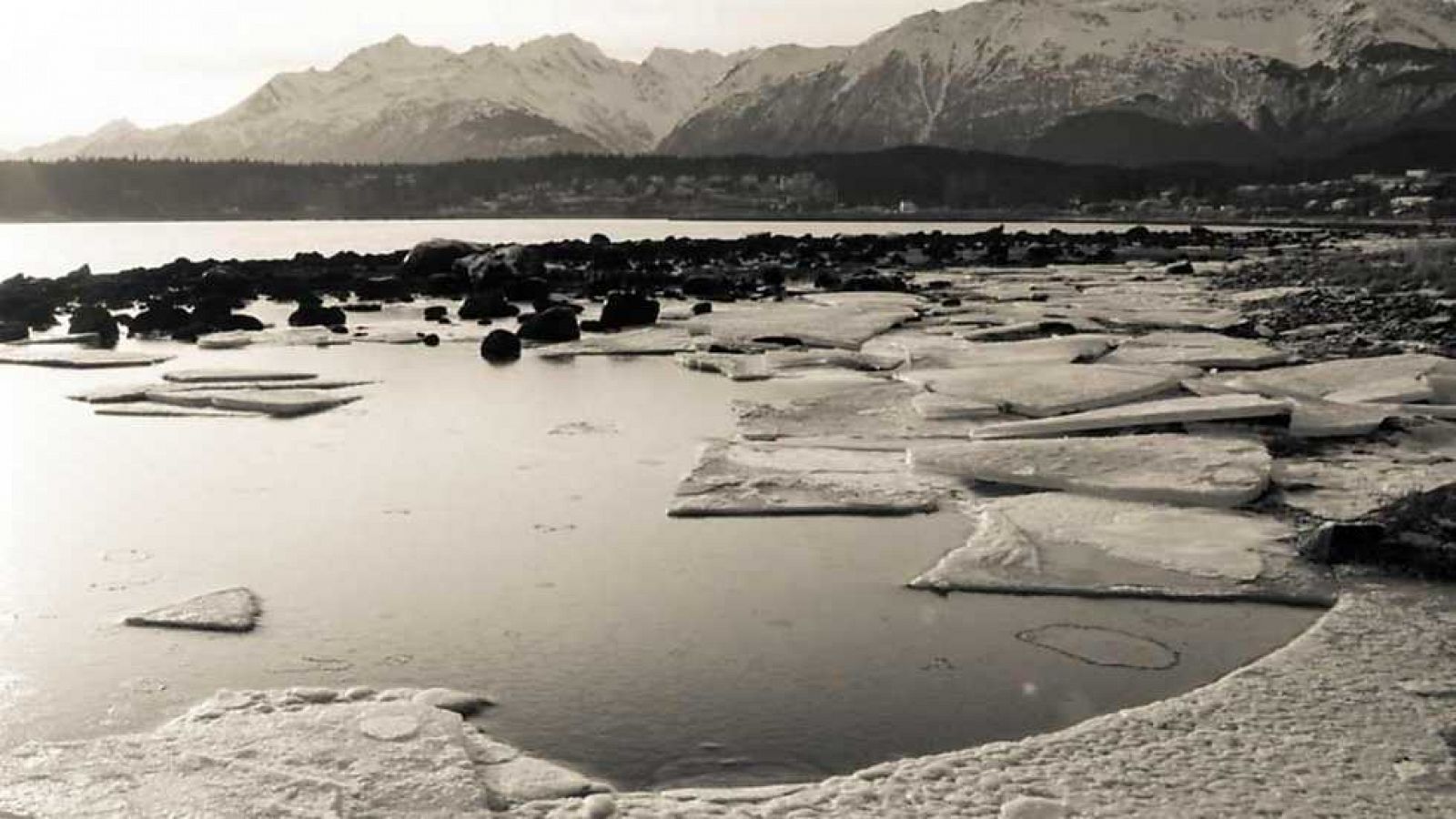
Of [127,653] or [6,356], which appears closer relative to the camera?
[127,653]

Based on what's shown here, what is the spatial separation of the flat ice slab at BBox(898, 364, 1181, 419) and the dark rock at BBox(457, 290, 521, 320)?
14.0 meters

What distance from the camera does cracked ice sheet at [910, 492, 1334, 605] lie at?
6.73m

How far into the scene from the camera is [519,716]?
512 cm

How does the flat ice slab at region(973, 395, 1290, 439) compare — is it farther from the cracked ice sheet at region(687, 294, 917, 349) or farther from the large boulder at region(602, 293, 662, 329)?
the large boulder at region(602, 293, 662, 329)

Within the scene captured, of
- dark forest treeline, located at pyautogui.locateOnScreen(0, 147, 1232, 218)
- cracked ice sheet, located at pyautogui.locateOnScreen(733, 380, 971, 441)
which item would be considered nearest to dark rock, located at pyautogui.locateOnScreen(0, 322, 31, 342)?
cracked ice sheet, located at pyautogui.locateOnScreen(733, 380, 971, 441)

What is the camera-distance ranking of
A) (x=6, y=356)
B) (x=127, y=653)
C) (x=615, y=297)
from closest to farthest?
(x=127, y=653) → (x=6, y=356) → (x=615, y=297)

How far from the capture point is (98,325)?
75.1ft

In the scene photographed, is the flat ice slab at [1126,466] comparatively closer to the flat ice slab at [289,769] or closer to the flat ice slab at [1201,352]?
the flat ice slab at [1201,352]

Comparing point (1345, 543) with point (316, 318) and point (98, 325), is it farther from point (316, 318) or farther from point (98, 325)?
point (98, 325)

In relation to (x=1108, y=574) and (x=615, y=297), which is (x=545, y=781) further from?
(x=615, y=297)

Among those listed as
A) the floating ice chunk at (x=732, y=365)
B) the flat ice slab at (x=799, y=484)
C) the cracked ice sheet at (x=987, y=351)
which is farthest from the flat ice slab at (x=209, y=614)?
the cracked ice sheet at (x=987, y=351)

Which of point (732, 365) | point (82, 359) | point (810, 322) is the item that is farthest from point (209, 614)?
point (810, 322)

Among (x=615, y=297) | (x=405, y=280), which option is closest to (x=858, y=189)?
(x=405, y=280)

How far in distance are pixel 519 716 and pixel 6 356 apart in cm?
1737
